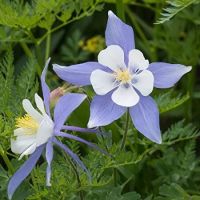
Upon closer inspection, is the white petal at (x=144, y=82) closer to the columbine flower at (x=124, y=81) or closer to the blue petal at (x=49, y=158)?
the columbine flower at (x=124, y=81)

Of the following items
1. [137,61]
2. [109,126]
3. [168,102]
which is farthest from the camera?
[109,126]

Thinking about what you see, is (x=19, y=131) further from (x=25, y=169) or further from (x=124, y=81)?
(x=124, y=81)

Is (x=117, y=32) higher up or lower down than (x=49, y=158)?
higher up

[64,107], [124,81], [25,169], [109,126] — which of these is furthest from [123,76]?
[109,126]

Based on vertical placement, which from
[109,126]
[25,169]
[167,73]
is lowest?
[109,126]

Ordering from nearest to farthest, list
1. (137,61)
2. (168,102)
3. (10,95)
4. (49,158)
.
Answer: (49,158), (137,61), (10,95), (168,102)

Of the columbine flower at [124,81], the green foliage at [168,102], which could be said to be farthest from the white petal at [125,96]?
the green foliage at [168,102]

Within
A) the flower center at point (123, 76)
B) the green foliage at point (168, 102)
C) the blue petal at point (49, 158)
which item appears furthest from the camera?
the green foliage at point (168, 102)
